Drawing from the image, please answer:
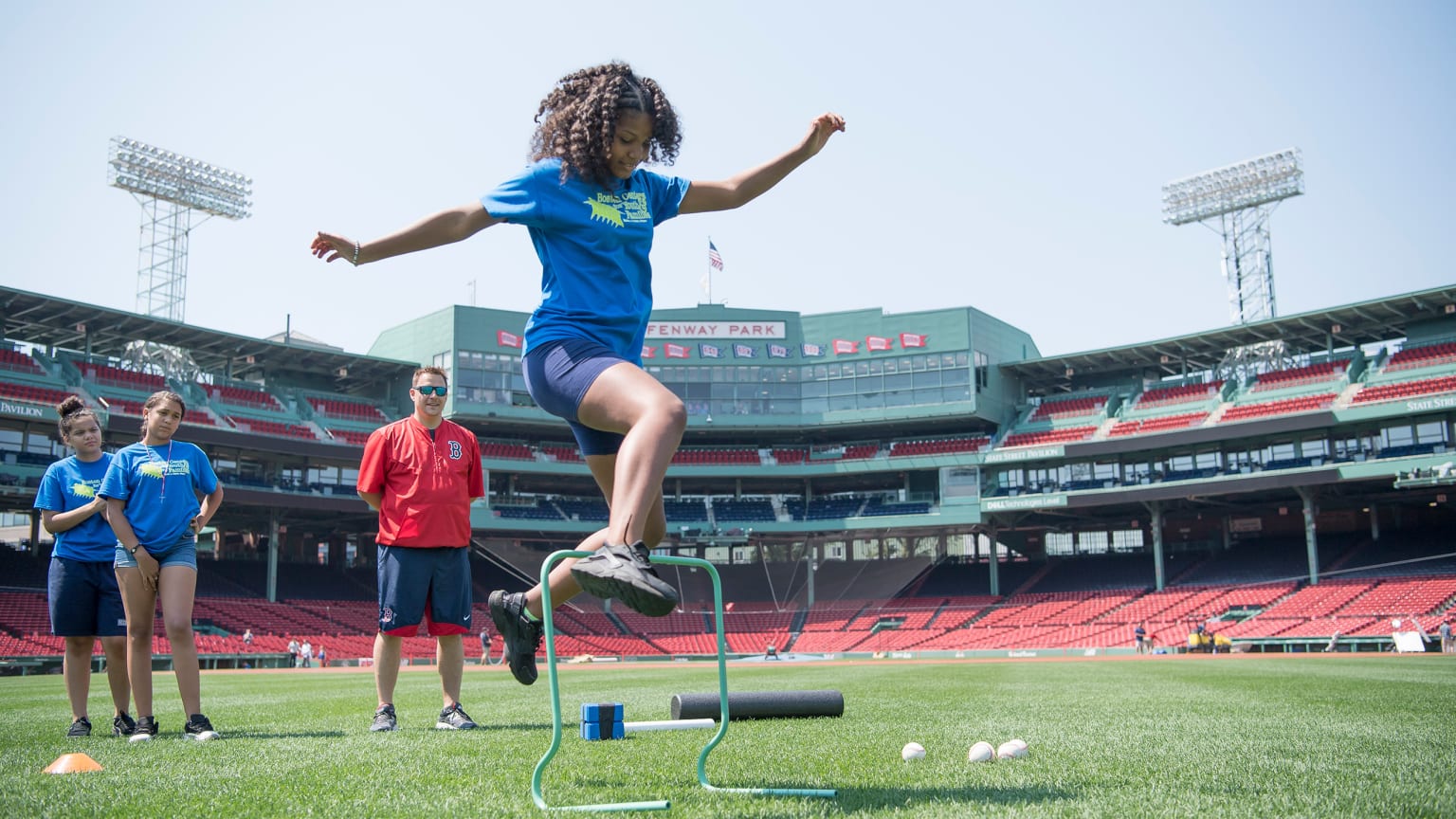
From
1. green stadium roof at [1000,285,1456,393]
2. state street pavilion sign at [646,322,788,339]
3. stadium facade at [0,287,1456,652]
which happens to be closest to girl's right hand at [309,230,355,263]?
stadium facade at [0,287,1456,652]

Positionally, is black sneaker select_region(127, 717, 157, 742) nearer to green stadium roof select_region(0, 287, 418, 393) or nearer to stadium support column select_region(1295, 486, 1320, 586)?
green stadium roof select_region(0, 287, 418, 393)

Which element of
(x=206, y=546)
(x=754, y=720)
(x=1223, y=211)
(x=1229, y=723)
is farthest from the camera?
(x=1223, y=211)

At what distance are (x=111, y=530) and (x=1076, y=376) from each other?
175ft

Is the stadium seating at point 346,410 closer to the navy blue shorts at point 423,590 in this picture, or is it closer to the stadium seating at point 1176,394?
the stadium seating at point 1176,394

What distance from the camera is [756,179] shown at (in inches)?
191

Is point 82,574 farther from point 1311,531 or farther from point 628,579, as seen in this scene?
point 1311,531

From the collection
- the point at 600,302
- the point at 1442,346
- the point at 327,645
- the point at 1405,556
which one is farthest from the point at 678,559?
the point at 1442,346

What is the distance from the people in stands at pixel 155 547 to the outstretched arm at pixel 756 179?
384 centimetres

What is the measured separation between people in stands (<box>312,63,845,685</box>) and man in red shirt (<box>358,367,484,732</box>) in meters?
2.79

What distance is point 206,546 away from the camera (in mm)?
46625

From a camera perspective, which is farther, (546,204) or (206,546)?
(206,546)

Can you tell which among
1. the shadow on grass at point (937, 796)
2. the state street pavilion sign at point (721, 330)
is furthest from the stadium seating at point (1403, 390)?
the shadow on grass at point (937, 796)

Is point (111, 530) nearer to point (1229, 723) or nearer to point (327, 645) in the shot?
point (1229, 723)

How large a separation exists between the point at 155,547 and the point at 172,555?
0.39 ft
